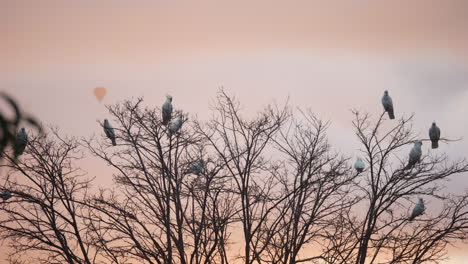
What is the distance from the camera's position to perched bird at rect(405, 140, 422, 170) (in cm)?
1808

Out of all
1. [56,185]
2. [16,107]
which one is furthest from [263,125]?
[16,107]

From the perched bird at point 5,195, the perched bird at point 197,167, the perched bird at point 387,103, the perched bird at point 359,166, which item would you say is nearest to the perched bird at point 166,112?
the perched bird at point 197,167

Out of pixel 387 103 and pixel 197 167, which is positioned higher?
pixel 387 103

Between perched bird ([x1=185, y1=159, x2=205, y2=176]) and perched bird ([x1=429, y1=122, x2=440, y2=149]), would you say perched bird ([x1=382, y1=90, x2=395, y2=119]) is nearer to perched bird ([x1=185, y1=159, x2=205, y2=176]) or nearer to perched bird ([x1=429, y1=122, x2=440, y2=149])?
perched bird ([x1=429, y1=122, x2=440, y2=149])

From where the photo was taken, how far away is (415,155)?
712 inches

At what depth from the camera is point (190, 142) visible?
618 inches

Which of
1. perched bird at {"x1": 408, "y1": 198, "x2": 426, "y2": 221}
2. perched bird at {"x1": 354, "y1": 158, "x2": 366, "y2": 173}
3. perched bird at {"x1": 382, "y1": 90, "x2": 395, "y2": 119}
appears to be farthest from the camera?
perched bird at {"x1": 382, "y1": 90, "x2": 395, "y2": 119}

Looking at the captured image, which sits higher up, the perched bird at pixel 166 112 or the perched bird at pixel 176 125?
the perched bird at pixel 166 112

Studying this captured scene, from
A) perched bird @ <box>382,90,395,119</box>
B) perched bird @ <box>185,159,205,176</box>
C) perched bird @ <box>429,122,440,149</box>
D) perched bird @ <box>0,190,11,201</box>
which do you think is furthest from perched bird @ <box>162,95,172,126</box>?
perched bird @ <box>429,122,440,149</box>

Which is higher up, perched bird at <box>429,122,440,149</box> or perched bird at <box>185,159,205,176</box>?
perched bird at <box>429,122,440,149</box>

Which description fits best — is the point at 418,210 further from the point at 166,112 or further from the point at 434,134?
the point at 166,112

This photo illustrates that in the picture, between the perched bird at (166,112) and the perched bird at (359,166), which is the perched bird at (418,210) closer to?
the perched bird at (359,166)

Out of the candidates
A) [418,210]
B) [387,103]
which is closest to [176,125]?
[418,210]

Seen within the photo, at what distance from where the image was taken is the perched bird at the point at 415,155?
18.1 meters
